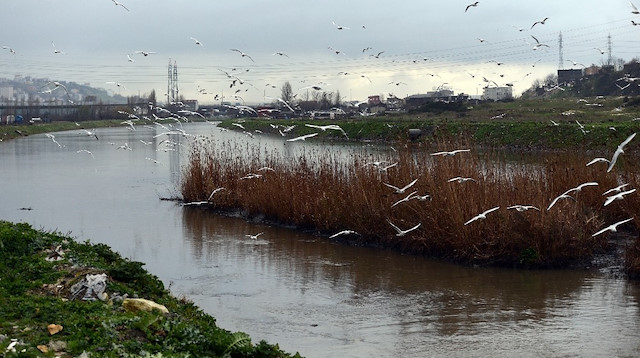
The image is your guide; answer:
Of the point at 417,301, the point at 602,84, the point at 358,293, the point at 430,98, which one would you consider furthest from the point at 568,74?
the point at 417,301

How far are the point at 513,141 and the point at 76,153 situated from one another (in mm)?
30784

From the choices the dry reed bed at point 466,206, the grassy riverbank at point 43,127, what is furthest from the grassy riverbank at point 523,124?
the grassy riverbank at point 43,127

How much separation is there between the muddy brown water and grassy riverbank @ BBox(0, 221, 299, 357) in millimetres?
2224

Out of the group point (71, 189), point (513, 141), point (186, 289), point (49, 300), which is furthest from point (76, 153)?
point (49, 300)

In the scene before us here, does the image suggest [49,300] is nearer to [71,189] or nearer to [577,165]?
[577,165]

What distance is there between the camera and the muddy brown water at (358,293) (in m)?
13.3

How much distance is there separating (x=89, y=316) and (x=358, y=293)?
8.04 metres

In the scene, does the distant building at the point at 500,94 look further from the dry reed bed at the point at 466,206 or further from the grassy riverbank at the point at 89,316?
the grassy riverbank at the point at 89,316

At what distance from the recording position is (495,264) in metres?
18.5

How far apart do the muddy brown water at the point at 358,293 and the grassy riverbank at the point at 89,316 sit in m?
2.22

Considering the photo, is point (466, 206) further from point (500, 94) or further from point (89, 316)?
point (500, 94)

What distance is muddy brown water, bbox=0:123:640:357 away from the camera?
13.3m

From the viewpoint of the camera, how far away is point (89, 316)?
9.70 metres

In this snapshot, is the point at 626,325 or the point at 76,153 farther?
the point at 76,153
